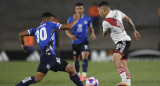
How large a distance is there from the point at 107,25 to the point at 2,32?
21.0 m

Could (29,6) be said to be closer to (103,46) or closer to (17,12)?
(17,12)

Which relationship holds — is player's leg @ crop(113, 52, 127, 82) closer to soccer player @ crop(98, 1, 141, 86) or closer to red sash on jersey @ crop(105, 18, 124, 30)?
soccer player @ crop(98, 1, 141, 86)

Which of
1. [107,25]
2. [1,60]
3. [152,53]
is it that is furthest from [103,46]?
[107,25]

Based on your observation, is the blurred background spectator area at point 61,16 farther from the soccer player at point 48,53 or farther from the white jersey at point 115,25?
the soccer player at point 48,53

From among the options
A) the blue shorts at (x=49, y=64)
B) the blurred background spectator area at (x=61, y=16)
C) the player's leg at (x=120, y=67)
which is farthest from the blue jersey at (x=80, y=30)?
the blurred background spectator area at (x=61, y=16)

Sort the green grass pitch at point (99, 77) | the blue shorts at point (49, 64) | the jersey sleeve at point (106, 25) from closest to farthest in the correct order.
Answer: the blue shorts at point (49, 64)
the jersey sleeve at point (106, 25)
the green grass pitch at point (99, 77)

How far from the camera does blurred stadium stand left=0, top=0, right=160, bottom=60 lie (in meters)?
26.1

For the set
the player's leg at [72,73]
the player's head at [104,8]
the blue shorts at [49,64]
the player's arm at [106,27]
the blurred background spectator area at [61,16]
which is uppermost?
the player's head at [104,8]

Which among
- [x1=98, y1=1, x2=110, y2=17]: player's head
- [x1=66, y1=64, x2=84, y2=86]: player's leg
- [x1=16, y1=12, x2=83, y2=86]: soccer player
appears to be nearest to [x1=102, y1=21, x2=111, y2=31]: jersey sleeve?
[x1=98, y1=1, x2=110, y2=17]: player's head

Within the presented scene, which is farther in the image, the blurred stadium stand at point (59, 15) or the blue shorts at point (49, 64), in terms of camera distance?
the blurred stadium stand at point (59, 15)

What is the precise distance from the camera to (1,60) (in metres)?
20.2

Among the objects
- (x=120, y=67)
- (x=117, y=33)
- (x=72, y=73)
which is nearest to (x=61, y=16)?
(x=117, y=33)

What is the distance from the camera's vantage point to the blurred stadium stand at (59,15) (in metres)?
26.1

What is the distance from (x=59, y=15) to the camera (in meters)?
28.8
